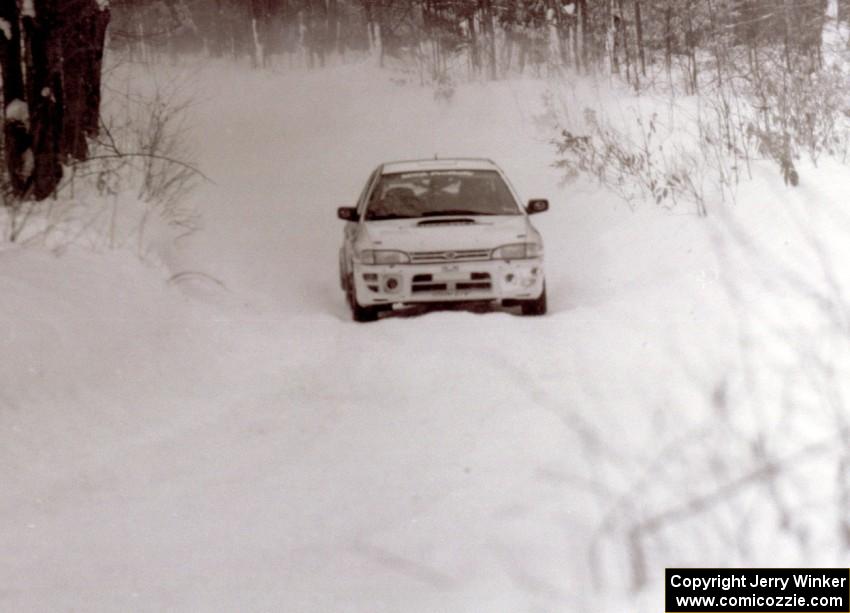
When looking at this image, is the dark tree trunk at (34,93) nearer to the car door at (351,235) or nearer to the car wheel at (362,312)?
the car door at (351,235)

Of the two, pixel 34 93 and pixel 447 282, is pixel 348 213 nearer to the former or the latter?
pixel 447 282

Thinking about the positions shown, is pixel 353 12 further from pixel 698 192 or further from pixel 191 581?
pixel 191 581

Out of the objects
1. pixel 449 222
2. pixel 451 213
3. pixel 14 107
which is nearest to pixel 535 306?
pixel 449 222

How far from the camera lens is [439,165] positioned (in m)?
11.8

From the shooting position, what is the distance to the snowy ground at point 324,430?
181 inches

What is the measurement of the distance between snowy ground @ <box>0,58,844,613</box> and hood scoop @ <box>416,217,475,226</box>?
3.07 feet

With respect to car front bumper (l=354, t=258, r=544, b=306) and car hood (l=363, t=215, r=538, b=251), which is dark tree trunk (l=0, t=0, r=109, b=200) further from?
car front bumper (l=354, t=258, r=544, b=306)

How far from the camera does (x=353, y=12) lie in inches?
2286

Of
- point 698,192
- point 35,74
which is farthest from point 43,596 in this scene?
point 698,192

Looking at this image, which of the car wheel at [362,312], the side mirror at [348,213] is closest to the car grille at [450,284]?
the car wheel at [362,312]

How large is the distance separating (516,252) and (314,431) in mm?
4070

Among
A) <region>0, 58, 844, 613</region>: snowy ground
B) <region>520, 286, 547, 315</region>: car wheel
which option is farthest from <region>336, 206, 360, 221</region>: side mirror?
<region>520, 286, 547, 315</region>: car wheel

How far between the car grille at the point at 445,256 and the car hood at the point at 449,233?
4 centimetres

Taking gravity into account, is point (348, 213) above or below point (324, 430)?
above
